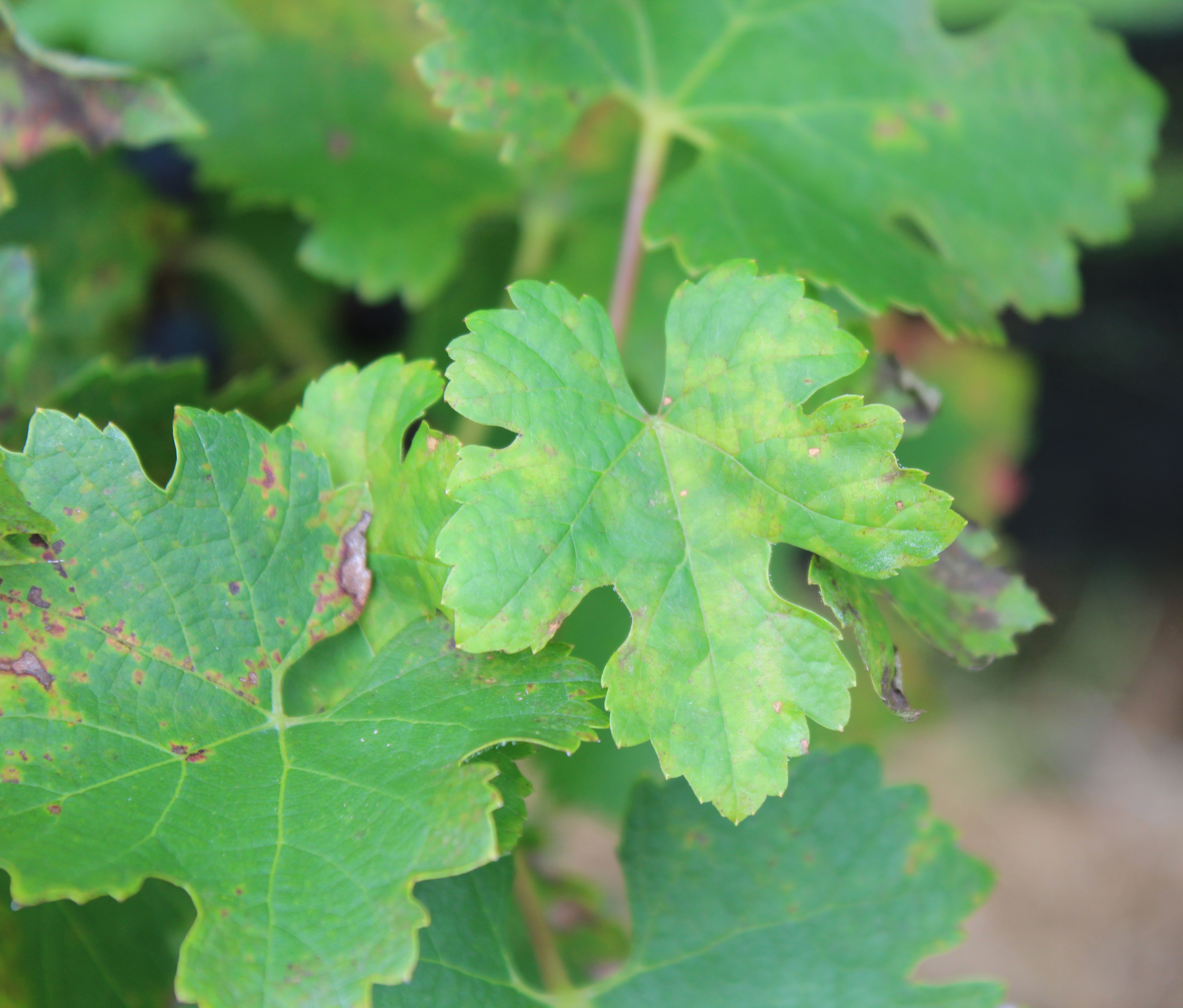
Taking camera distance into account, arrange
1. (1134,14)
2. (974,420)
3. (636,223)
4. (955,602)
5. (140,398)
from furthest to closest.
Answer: (1134,14) → (974,420) → (636,223) → (140,398) → (955,602)

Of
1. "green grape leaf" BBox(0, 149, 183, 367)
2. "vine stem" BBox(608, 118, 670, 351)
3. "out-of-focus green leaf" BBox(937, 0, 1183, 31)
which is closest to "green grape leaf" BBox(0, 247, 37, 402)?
"green grape leaf" BBox(0, 149, 183, 367)

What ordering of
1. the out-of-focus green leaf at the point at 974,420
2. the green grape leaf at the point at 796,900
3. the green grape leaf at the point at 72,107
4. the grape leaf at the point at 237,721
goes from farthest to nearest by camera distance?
the out-of-focus green leaf at the point at 974,420
the green grape leaf at the point at 72,107
the green grape leaf at the point at 796,900
the grape leaf at the point at 237,721

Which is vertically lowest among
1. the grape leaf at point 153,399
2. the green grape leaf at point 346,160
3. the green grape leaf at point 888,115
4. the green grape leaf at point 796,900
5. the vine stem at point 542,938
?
the vine stem at point 542,938

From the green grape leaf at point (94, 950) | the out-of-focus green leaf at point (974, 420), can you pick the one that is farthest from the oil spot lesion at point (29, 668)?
the out-of-focus green leaf at point (974, 420)

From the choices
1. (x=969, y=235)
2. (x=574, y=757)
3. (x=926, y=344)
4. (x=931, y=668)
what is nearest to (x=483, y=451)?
(x=969, y=235)

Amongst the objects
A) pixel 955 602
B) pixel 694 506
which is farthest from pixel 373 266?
pixel 955 602

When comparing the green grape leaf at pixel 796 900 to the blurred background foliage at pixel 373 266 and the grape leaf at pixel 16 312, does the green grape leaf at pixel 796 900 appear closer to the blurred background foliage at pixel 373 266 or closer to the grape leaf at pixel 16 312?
the blurred background foliage at pixel 373 266

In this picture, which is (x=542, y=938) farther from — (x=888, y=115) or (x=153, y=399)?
(x=888, y=115)
